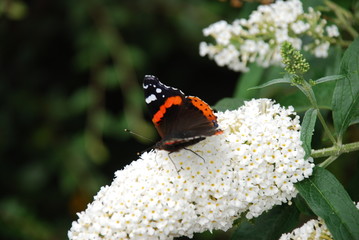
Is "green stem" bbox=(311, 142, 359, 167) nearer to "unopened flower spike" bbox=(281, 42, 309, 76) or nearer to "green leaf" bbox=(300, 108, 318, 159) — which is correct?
"green leaf" bbox=(300, 108, 318, 159)

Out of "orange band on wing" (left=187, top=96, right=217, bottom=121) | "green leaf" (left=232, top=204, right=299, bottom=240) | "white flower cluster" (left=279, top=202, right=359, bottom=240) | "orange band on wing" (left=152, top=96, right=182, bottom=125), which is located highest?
"orange band on wing" (left=152, top=96, right=182, bottom=125)

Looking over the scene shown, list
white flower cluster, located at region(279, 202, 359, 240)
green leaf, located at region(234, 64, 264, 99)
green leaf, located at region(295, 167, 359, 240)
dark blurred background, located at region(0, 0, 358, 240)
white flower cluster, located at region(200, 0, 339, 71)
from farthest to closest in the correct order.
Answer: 1. dark blurred background, located at region(0, 0, 358, 240)
2. green leaf, located at region(234, 64, 264, 99)
3. white flower cluster, located at region(200, 0, 339, 71)
4. white flower cluster, located at region(279, 202, 359, 240)
5. green leaf, located at region(295, 167, 359, 240)

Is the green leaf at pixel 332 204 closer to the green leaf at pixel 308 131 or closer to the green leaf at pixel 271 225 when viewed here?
the green leaf at pixel 308 131

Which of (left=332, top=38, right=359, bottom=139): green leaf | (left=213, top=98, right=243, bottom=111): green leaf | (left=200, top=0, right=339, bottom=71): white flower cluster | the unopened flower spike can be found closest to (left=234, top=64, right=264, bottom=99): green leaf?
(left=200, top=0, right=339, bottom=71): white flower cluster

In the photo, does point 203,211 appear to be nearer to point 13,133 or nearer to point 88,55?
point 88,55

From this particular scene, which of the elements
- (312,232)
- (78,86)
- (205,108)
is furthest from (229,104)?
(78,86)

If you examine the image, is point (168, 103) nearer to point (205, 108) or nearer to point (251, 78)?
point (205, 108)

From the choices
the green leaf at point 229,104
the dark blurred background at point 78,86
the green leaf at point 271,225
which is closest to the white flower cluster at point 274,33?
the green leaf at point 229,104
